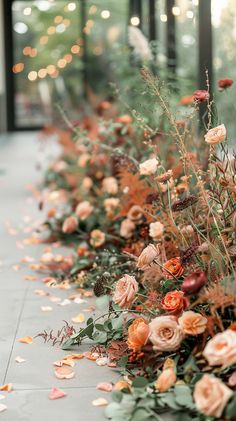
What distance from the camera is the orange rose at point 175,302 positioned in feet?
8.02

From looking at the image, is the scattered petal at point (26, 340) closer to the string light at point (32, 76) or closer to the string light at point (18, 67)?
the string light at point (32, 76)

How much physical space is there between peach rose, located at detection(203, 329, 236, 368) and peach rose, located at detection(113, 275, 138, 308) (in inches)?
18.1

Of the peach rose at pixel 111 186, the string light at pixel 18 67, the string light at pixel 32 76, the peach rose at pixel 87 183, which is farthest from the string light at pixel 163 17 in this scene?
the string light at pixel 18 67

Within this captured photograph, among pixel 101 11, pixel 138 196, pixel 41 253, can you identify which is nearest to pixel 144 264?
pixel 138 196

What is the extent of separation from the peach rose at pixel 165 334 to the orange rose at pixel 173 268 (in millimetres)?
301

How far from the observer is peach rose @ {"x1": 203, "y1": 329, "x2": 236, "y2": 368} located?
215 centimetres

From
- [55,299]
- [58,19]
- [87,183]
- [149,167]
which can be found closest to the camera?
[149,167]

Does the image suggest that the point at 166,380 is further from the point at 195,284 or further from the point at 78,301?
the point at 78,301

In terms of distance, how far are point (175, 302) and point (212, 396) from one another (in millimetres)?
432

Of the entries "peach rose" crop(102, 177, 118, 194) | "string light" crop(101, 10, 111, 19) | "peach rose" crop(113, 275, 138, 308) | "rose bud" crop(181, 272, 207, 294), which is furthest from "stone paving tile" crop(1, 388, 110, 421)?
"string light" crop(101, 10, 111, 19)

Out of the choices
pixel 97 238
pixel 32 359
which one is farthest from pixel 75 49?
pixel 32 359

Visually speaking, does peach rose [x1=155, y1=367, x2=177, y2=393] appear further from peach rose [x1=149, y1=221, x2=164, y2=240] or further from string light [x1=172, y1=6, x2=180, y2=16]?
string light [x1=172, y1=6, x2=180, y2=16]

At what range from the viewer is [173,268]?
8.78ft

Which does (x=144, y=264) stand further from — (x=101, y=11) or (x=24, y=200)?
(x=101, y=11)
